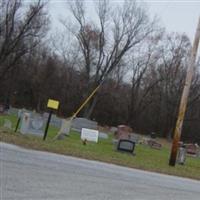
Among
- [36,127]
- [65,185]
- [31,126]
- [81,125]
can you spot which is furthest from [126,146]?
[65,185]

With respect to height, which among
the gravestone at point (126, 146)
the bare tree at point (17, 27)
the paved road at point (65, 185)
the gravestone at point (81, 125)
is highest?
the bare tree at point (17, 27)

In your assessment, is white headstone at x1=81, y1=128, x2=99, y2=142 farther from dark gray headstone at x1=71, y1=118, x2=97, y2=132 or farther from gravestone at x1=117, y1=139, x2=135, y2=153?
dark gray headstone at x1=71, y1=118, x2=97, y2=132

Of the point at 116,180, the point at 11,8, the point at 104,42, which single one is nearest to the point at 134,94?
the point at 104,42

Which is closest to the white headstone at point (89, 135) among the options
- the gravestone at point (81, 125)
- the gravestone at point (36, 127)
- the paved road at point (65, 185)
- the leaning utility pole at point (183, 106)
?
the gravestone at point (36, 127)

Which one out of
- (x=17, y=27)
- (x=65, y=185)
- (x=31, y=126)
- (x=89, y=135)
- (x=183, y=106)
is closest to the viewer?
(x=65, y=185)

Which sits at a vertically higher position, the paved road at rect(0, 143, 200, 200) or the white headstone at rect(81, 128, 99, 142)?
the white headstone at rect(81, 128, 99, 142)

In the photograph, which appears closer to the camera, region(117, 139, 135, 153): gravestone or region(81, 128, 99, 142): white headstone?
region(117, 139, 135, 153): gravestone

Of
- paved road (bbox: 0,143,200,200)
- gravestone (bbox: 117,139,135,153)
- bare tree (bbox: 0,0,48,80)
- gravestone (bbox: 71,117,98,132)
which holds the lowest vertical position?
paved road (bbox: 0,143,200,200)

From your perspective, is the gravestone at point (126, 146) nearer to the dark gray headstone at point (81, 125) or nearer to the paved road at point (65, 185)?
the paved road at point (65, 185)

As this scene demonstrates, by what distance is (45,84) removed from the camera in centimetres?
8325

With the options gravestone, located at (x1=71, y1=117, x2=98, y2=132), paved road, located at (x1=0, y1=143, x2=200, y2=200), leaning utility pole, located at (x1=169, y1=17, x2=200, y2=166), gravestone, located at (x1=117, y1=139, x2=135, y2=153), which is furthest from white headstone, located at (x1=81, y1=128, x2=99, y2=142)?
paved road, located at (x1=0, y1=143, x2=200, y2=200)

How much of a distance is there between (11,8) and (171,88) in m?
29.8

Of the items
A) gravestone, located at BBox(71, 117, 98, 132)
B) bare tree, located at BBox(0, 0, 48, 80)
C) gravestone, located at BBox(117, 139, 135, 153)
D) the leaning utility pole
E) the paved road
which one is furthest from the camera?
bare tree, located at BBox(0, 0, 48, 80)

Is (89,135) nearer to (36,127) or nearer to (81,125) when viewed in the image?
(36,127)
